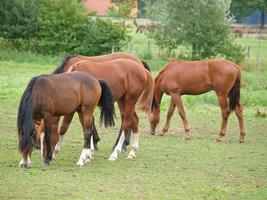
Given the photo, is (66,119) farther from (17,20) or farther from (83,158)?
(17,20)

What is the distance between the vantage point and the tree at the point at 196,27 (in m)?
36.5

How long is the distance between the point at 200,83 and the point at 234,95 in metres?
0.85

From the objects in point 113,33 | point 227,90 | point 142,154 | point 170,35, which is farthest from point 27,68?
point 142,154

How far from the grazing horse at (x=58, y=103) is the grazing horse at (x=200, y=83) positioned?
165 inches

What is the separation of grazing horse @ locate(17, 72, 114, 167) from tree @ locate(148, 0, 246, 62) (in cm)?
2435

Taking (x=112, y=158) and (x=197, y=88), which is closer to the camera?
(x=112, y=158)

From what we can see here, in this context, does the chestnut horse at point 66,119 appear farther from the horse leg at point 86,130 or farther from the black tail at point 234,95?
the black tail at point 234,95

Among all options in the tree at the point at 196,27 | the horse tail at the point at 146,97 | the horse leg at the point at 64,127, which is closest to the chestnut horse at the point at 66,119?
the horse leg at the point at 64,127

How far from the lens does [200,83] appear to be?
16438 mm

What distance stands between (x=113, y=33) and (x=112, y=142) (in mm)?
21888

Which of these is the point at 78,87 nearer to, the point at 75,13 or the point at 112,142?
the point at 112,142

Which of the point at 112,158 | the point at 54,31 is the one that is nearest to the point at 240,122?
the point at 112,158

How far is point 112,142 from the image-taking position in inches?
583

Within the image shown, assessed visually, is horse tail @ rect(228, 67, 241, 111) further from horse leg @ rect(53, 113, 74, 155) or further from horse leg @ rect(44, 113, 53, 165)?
horse leg @ rect(44, 113, 53, 165)
